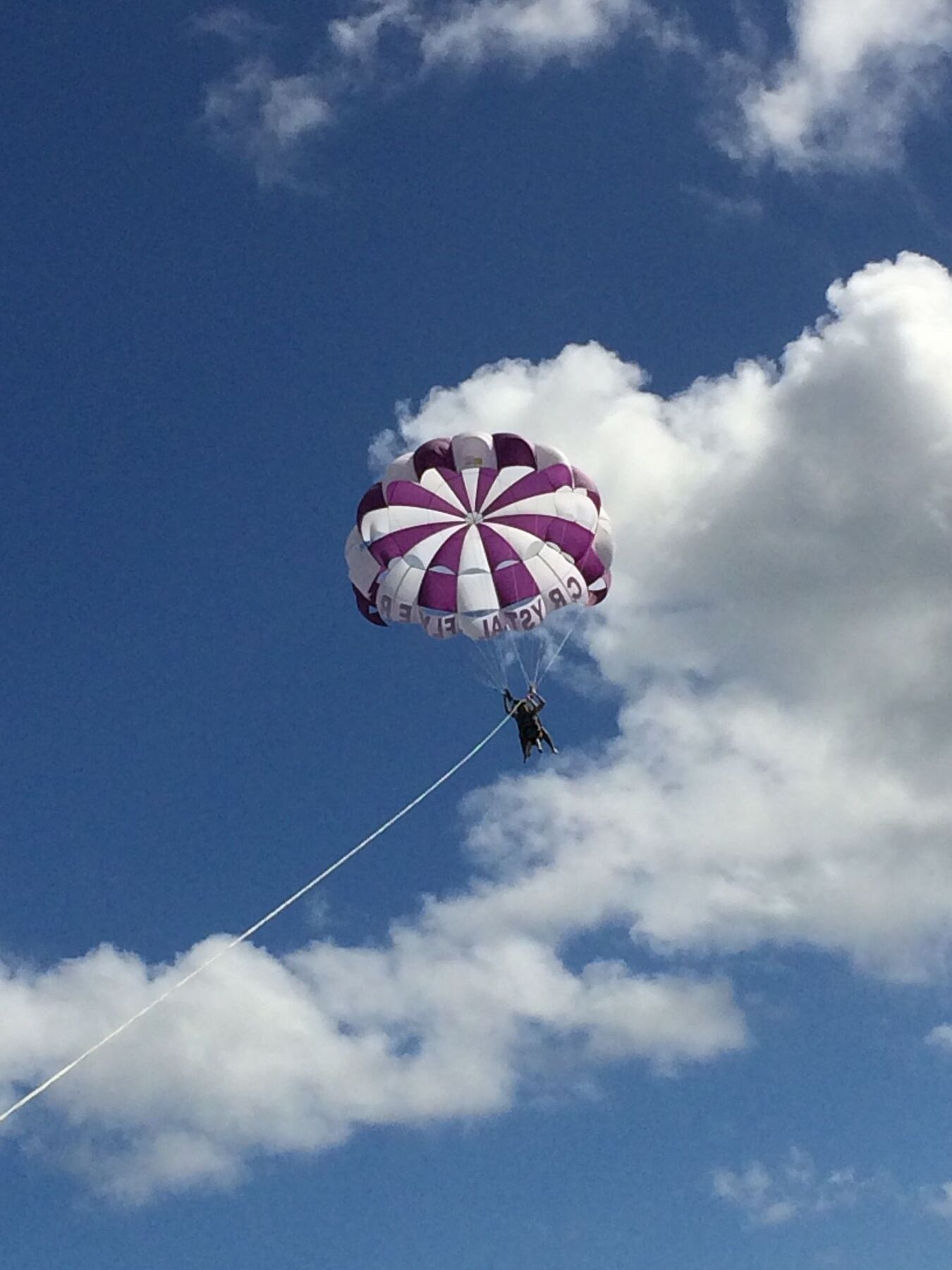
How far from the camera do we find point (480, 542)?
31.5 m

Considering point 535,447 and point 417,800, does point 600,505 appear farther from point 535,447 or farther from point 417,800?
point 417,800

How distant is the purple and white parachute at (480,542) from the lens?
1229 inches

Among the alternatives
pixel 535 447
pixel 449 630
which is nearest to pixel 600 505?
pixel 535 447

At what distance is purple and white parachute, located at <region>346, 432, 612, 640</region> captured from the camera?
31219 millimetres

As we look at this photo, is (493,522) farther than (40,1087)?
Yes

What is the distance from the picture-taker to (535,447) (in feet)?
103

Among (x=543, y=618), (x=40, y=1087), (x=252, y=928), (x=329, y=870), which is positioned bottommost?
(x=40, y=1087)

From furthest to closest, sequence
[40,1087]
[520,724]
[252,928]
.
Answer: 1. [520,724]
2. [252,928]
3. [40,1087]

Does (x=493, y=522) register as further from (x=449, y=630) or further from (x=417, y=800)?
(x=417, y=800)

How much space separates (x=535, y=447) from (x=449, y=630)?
14.8ft

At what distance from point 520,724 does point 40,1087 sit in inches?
664

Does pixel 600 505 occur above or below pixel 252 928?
above

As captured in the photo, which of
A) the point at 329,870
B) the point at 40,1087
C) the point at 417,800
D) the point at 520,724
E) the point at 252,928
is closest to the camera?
the point at 40,1087

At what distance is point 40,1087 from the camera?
14922 mm
